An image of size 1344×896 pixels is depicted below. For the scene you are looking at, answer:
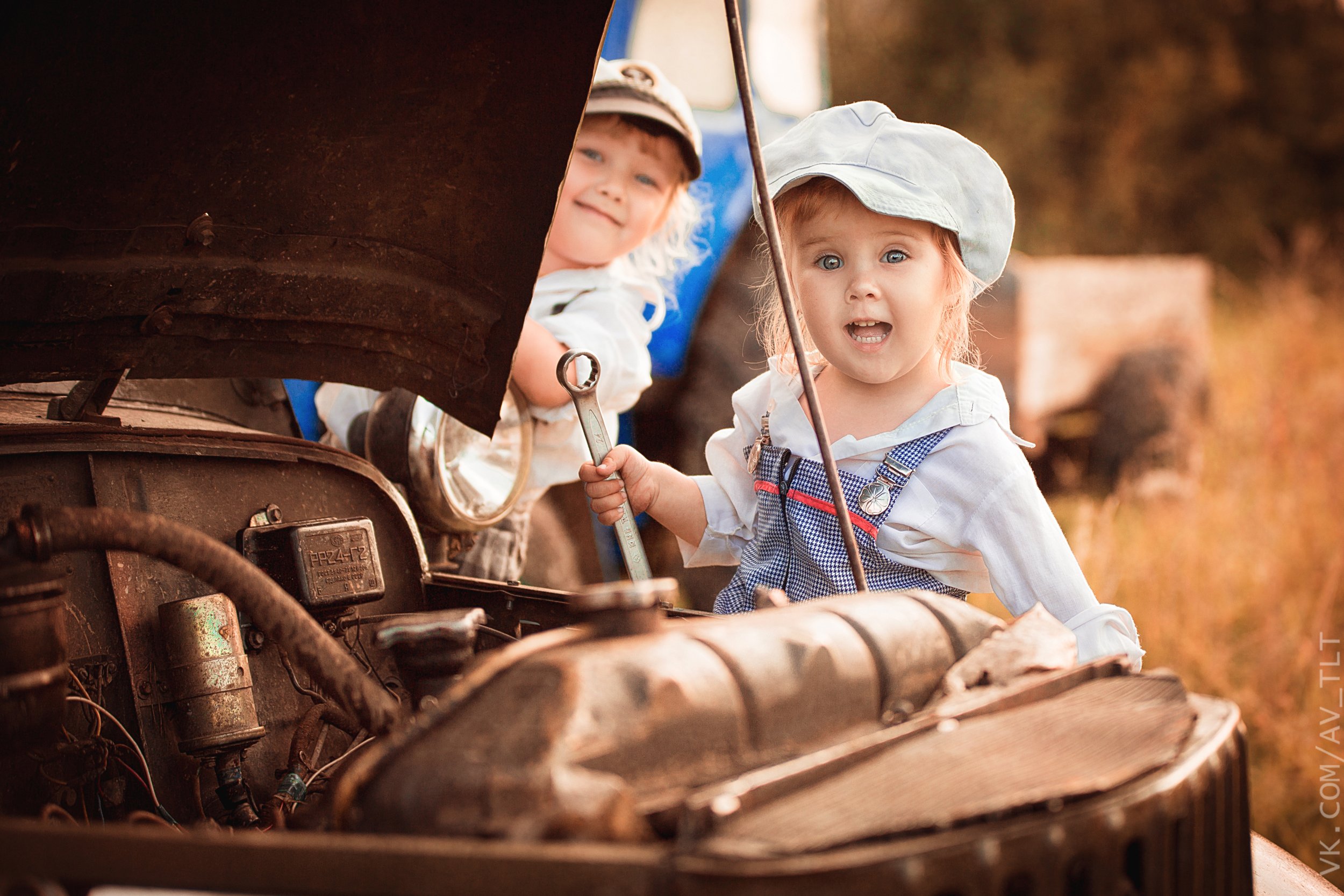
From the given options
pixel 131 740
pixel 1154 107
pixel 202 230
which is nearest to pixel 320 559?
pixel 131 740

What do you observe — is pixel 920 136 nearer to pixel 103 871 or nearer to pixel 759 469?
pixel 759 469

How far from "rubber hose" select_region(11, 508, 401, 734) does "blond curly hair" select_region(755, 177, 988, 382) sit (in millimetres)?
862

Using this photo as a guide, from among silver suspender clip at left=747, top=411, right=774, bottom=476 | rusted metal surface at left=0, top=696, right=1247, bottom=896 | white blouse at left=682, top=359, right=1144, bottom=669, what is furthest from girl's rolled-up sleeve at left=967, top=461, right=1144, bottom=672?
rusted metal surface at left=0, top=696, right=1247, bottom=896

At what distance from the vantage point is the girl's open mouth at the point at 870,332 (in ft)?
6.28

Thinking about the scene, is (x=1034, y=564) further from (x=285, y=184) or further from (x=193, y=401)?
(x=193, y=401)

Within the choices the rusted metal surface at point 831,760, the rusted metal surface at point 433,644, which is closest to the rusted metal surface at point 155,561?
the rusted metal surface at point 433,644

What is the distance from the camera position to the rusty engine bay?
898mm

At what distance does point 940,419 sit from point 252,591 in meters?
1.10

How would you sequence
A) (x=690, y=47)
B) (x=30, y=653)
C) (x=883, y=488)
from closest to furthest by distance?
1. (x=30, y=653)
2. (x=883, y=488)
3. (x=690, y=47)

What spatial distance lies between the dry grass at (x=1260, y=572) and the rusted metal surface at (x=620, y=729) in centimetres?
231

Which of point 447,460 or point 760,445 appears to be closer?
point 760,445

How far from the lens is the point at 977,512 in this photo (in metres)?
1.82

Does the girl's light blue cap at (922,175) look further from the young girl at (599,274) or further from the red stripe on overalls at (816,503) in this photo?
the young girl at (599,274)

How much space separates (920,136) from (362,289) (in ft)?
3.01
